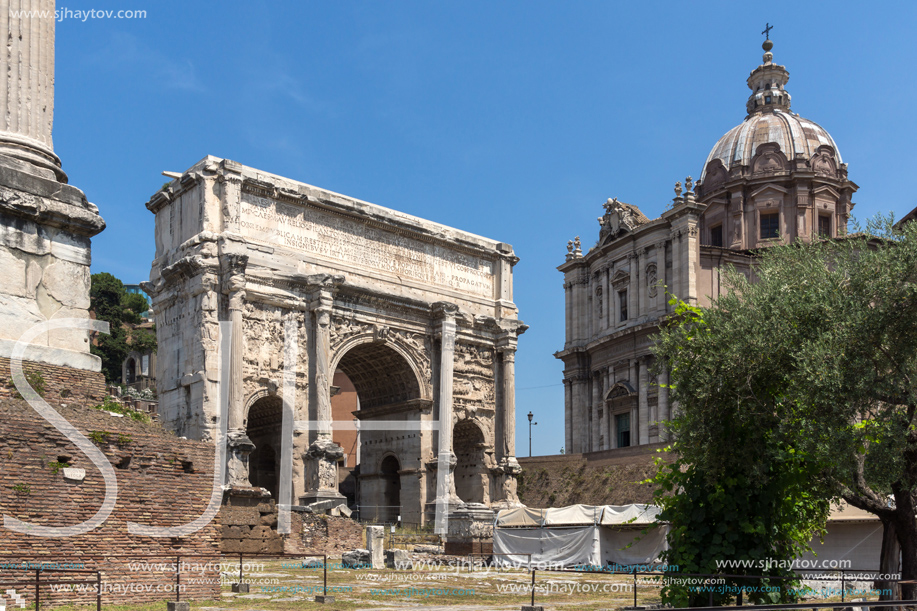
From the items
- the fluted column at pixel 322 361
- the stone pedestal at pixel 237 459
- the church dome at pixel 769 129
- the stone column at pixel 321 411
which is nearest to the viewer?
the stone pedestal at pixel 237 459

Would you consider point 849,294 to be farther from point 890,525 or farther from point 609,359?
point 609,359

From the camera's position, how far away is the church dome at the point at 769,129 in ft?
175

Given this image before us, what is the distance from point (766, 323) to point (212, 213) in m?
21.1

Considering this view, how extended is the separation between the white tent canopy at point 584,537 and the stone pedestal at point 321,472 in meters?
6.24

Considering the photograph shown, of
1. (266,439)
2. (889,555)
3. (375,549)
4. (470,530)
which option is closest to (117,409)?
(889,555)

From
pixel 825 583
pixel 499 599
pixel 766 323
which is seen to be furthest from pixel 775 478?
pixel 825 583

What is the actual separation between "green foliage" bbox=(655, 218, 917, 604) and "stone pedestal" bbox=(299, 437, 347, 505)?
1827 cm

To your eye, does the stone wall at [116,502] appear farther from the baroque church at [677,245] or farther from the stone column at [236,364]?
the baroque church at [677,245]

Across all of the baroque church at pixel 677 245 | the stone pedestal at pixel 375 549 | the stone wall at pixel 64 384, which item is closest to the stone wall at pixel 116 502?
the stone wall at pixel 64 384

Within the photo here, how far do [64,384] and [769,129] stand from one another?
165 ft

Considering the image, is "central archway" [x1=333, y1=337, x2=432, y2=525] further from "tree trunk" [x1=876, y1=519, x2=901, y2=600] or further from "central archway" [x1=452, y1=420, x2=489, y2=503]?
"tree trunk" [x1=876, y1=519, x2=901, y2=600]

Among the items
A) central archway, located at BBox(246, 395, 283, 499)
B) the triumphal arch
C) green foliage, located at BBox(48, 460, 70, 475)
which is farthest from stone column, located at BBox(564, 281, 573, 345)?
green foliage, located at BBox(48, 460, 70, 475)

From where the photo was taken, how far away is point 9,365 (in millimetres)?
9508

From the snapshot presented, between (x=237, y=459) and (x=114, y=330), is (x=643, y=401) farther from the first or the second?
(x=114, y=330)
